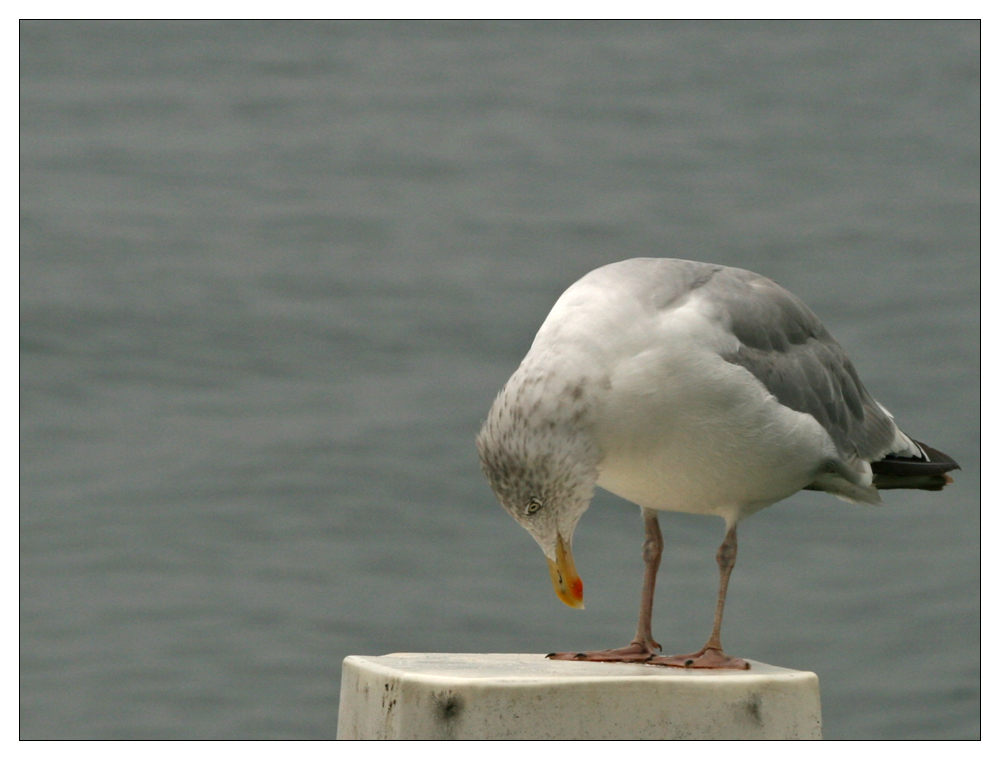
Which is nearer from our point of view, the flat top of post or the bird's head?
the flat top of post

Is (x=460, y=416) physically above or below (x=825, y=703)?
above

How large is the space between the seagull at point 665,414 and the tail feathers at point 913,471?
10.8 inches

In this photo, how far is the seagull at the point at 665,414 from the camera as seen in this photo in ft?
21.4

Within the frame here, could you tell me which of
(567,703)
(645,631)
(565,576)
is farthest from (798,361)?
(567,703)

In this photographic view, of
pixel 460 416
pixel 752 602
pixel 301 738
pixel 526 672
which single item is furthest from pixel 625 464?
pixel 460 416

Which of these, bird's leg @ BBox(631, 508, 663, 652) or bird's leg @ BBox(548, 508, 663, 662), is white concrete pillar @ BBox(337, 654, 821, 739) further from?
bird's leg @ BBox(631, 508, 663, 652)

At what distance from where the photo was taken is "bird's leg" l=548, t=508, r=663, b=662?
23.6ft

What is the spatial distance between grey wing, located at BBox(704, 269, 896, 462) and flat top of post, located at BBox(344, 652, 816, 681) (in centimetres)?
134

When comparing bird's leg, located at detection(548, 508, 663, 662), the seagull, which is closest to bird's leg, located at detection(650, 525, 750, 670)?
the seagull

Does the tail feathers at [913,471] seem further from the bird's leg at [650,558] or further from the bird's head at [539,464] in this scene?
the bird's head at [539,464]

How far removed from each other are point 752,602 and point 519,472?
901 centimetres

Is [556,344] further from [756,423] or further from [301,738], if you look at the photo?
[301,738]

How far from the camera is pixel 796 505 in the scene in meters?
16.4

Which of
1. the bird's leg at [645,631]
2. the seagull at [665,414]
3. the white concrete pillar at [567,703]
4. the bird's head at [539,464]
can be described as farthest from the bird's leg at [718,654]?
the bird's head at [539,464]
